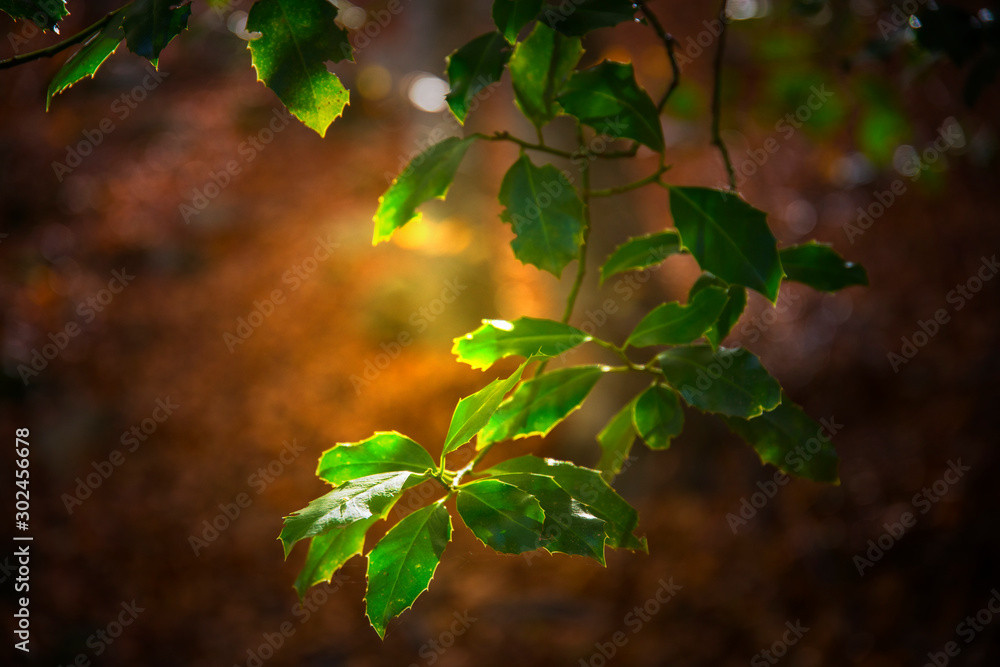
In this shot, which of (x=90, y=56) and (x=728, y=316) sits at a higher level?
(x=90, y=56)

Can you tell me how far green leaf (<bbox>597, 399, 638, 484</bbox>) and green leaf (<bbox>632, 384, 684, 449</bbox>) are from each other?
0.06m

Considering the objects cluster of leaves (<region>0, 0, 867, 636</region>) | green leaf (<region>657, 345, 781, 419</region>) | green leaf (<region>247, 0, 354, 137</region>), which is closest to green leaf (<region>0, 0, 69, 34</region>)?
cluster of leaves (<region>0, 0, 867, 636</region>)

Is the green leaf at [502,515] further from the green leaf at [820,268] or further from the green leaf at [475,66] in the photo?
the green leaf at [820,268]

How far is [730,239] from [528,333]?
24cm

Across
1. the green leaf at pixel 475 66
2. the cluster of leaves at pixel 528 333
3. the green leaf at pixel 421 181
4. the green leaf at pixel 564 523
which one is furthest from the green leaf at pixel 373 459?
the green leaf at pixel 475 66

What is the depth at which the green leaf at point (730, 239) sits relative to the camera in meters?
0.63

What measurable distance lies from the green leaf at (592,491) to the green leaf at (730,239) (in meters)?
0.25

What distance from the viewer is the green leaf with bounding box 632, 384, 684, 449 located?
2.43ft

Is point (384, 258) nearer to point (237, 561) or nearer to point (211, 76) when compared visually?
point (237, 561)

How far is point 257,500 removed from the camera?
10.5 ft

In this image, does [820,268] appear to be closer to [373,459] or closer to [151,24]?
[373,459]

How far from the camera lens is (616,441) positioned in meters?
0.84

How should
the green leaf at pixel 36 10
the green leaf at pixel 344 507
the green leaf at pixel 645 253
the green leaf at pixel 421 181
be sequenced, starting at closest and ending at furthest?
the green leaf at pixel 344 507
the green leaf at pixel 36 10
the green leaf at pixel 421 181
the green leaf at pixel 645 253

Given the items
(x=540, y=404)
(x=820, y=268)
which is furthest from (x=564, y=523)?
(x=820, y=268)
